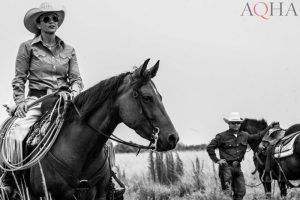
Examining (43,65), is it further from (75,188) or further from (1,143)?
(75,188)

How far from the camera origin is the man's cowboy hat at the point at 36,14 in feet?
24.9

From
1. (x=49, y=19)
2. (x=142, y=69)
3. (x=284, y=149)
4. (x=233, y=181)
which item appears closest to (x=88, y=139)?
(x=142, y=69)

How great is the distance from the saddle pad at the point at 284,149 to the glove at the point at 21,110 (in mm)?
8165

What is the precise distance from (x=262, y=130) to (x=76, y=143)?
1012 centimetres

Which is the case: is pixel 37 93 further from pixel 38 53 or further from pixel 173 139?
pixel 173 139

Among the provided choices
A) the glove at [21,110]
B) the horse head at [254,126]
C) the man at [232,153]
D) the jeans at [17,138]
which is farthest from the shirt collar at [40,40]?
the horse head at [254,126]

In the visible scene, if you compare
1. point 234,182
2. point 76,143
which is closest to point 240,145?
point 234,182

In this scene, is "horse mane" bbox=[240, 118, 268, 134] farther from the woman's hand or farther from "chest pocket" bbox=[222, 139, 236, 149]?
the woman's hand

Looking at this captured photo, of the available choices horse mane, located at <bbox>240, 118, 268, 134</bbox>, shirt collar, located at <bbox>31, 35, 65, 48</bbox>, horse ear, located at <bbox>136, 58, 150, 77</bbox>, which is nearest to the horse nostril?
horse ear, located at <bbox>136, 58, 150, 77</bbox>

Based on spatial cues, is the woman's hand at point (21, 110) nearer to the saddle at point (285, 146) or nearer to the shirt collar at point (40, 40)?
the shirt collar at point (40, 40)

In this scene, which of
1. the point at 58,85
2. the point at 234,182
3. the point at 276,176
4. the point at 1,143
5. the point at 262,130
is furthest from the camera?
the point at 262,130

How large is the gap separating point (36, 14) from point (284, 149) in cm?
827

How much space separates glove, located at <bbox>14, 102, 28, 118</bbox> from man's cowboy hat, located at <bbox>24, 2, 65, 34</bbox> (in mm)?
1160

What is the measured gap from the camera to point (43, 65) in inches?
299
